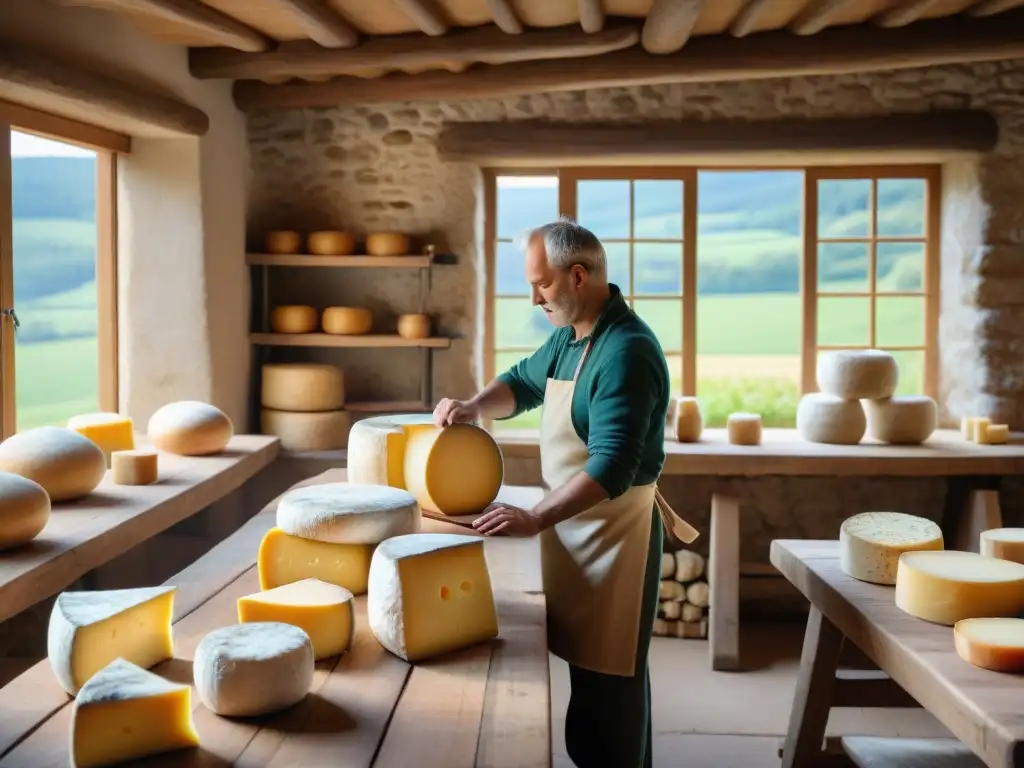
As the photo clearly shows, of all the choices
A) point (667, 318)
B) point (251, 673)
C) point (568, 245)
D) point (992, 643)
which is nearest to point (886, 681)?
point (992, 643)

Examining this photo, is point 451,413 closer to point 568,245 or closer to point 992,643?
point 568,245

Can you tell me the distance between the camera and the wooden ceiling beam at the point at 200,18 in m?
3.44

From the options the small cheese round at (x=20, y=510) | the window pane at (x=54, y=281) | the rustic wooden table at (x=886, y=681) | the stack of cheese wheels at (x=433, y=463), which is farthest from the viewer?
the window pane at (x=54, y=281)

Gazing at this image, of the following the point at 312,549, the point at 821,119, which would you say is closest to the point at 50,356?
the point at 312,549

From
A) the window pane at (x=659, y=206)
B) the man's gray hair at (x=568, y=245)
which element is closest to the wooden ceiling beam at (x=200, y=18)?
the man's gray hair at (x=568, y=245)

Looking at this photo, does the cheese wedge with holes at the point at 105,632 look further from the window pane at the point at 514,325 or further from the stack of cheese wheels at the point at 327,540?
the window pane at the point at 514,325

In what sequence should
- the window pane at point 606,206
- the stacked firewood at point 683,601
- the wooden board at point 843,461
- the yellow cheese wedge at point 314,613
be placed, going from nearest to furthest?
the yellow cheese wedge at point 314,613
the wooden board at point 843,461
the stacked firewood at point 683,601
the window pane at point 606,206

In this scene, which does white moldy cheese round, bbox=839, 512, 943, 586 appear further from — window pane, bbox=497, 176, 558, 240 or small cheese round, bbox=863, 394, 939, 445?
window pane, bbox=497, 176, 558, 240

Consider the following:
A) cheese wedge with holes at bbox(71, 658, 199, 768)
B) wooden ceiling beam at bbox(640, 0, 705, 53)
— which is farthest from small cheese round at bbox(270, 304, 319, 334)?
cheese wedge with holes at bbox(71, 658, 199, 768)

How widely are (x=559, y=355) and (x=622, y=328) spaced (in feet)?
1.15

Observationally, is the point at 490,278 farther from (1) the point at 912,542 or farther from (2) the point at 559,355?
(1) the point at 912,542

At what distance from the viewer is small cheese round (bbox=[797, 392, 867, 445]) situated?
4742 millimetres

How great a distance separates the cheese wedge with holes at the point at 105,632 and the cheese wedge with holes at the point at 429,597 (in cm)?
38

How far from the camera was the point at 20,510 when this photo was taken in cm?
250
